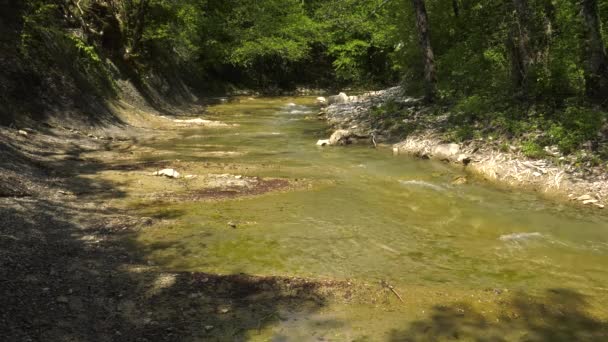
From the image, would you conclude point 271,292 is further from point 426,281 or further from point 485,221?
point 485,221

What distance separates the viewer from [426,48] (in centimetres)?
1669

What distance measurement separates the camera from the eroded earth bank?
4.77 m

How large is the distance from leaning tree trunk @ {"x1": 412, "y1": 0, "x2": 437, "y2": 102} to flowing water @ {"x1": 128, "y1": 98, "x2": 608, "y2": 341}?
5606 millimetres

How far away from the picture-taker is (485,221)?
838 cm

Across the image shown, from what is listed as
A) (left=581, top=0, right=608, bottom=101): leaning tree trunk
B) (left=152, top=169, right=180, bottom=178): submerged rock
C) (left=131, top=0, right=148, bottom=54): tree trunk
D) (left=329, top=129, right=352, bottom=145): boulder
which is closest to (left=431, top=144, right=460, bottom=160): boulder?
(left=329, top=129, right=352, bottom=145): boulder

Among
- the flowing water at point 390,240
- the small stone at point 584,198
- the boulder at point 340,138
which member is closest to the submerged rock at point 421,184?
the flowing water at point 390,240

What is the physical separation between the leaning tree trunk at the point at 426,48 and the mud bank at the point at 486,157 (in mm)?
606

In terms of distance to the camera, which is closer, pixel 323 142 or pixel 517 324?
pixel 517 324

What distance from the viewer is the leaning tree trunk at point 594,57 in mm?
11195

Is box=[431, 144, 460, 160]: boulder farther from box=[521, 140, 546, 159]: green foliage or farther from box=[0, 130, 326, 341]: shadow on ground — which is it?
box=[0, 130, 326, 341]: shadow on ground

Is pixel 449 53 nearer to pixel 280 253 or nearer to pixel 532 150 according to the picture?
pixel 532 150

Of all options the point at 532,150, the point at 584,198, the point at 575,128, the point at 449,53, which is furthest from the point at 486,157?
the point at 449,53

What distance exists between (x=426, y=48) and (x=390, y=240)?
1089 cm

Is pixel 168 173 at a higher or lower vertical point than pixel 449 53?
lower
